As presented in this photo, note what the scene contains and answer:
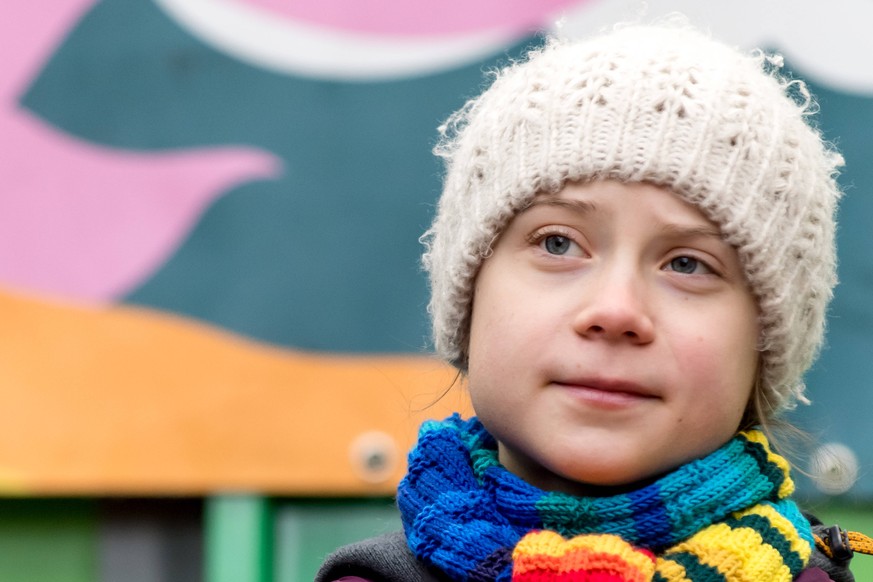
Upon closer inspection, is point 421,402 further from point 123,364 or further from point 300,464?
point 123,364

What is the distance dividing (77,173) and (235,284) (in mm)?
418

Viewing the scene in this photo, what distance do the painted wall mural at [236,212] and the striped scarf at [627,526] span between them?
1.01 m

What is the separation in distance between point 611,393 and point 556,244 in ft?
0.62

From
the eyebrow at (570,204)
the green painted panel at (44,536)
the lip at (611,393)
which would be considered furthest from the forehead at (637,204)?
the green painted panel at (44,536)

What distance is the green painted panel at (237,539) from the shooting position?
2.39 meters

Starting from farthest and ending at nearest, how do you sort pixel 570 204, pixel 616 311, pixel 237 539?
pixel 237 539 → pixel 570 204 → pixel 616 311

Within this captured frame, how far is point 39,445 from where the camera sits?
95.0 inches

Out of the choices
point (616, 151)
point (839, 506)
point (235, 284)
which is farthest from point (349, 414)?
point (616, 151)

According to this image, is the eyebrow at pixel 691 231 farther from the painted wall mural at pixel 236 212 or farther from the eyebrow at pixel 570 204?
the painted wall mural at pixel 236 212

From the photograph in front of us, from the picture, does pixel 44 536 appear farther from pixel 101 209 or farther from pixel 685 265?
pixel 685 265

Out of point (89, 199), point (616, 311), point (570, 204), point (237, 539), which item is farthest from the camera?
point (89, 199)

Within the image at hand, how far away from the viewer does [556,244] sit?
135 cm

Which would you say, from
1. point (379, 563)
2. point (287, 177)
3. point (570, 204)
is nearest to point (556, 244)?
point (570, 204)

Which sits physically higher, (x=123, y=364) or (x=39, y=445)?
(x=123, y=364)
